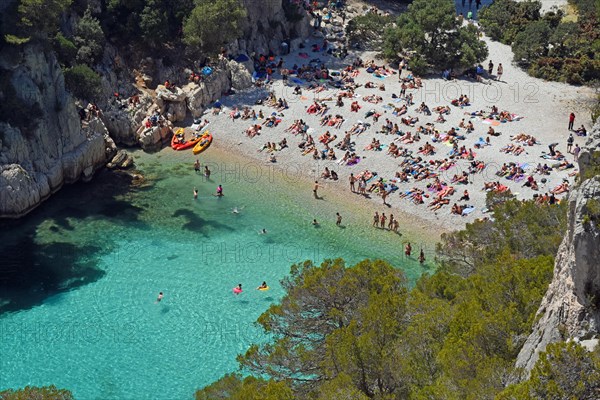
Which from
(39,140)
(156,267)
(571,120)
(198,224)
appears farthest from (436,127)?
(39,140)

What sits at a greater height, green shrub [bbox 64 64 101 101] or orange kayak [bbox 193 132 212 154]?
green shrub [bbox 64 64 101 101]

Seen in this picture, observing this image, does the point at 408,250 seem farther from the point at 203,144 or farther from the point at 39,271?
the point at 39,271

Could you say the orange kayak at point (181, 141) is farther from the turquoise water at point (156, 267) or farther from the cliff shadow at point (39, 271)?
the cliff shadow at point (39, 271)

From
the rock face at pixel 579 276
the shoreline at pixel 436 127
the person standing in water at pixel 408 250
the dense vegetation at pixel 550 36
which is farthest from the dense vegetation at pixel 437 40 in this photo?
the rock face at pixel 579 276

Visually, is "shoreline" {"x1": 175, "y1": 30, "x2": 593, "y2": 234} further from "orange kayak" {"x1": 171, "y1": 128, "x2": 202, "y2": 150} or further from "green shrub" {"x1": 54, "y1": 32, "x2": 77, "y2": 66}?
"green shrub" {"x1": 54, "y1": 32, "x2": 77, "y2": 66}

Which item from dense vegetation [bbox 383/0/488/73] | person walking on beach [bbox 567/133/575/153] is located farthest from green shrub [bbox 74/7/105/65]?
person walking on beach [bbox 567/133/575/153]

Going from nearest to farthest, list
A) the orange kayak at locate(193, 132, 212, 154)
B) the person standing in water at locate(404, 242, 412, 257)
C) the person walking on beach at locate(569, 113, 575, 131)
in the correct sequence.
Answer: the person standing in water at locate(404, 242, 412, 257) → the person walking on beach at locate(569, 113, 575, 131) → the orange kayak at locate(193, 132, 212, 154)
